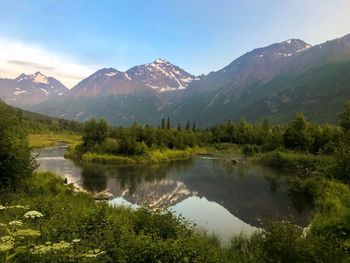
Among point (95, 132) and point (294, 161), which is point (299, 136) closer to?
point (294, 161)

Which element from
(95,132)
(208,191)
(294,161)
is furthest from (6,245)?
(95,132)

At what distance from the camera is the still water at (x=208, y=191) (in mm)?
35938

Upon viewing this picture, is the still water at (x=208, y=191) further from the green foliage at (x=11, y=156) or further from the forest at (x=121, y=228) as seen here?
the green foliage at (x=11, y=156)

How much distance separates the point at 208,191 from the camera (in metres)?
52.0

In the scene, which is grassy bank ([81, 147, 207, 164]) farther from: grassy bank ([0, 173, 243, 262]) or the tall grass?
grassy bank ([0, 173, 243, 262])

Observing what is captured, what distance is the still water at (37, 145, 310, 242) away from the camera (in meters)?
35.9

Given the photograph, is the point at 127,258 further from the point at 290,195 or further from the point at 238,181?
the point at 238,181

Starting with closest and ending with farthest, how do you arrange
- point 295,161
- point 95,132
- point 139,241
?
point 139,241, point 295,161, point 95,132

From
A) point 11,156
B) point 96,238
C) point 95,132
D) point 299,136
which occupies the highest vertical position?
point 11,156

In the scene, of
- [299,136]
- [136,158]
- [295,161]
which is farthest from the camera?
[299,136]

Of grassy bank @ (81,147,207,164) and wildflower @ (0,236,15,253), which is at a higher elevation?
wildflower @ (0,236,15,253)

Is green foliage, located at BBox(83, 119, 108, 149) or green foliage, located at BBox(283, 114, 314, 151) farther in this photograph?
green foliage, located at BBox(83, 119, 108, 149)

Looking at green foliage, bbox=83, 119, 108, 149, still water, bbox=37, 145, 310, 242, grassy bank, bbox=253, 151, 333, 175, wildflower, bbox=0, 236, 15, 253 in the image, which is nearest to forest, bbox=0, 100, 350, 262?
wildflower, bbox=0, 236, 15, 253

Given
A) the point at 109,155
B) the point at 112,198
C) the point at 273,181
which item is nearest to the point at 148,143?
the point at 109,155
